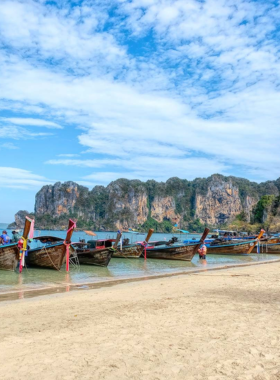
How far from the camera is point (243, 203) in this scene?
163000 mm

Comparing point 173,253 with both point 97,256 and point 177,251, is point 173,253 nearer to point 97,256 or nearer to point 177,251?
point 177,251

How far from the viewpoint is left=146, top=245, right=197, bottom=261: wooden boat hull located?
2409 centimetres

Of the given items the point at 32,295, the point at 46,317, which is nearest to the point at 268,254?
the point at 32,295

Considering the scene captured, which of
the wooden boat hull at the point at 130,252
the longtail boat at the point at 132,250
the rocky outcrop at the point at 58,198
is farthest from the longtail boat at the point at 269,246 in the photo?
the rocky outcrop at the point at 58,198

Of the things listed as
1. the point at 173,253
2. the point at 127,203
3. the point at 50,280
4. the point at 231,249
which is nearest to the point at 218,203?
the point at 127,203

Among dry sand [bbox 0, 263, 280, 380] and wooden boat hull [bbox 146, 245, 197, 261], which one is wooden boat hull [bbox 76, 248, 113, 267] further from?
dry sand [bbox 0, 263, 280, 380]

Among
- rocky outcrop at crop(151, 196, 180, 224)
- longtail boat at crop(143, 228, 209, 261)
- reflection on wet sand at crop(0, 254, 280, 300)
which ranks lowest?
reflection on wet sand at crop(0, 254, 280, 300)

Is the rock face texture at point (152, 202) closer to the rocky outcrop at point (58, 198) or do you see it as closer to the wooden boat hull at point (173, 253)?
the rocky outcrop at point (58, 198)

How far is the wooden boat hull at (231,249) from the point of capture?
29220 millimetres

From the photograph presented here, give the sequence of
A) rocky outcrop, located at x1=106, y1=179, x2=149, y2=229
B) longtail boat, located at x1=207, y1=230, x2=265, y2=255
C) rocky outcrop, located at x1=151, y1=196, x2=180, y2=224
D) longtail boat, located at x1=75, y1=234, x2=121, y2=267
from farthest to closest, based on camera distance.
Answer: rocky outcrop, located at x1=151, y1=196, x2=180, y2=224, rocky outcrop, located at x1=106, y1=179, x2=149, y2=229, longtail boat, located at x1=207, y1=230, x2=265, y2=255, longtail boat, located at x1=75, y1=234, x2=121, y2=267

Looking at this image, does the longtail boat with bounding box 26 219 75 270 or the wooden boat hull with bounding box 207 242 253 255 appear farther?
the wooden boat hull with bounding box 207 242 253 255

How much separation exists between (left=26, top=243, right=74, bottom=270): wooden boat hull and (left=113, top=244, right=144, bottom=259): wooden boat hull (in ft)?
25.3

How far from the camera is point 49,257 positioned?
58.2 feet

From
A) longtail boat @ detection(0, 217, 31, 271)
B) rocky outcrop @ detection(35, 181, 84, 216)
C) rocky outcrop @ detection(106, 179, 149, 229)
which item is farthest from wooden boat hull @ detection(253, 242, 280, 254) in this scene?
rocky outcrop @ detection(35, 181, 84, 216)
